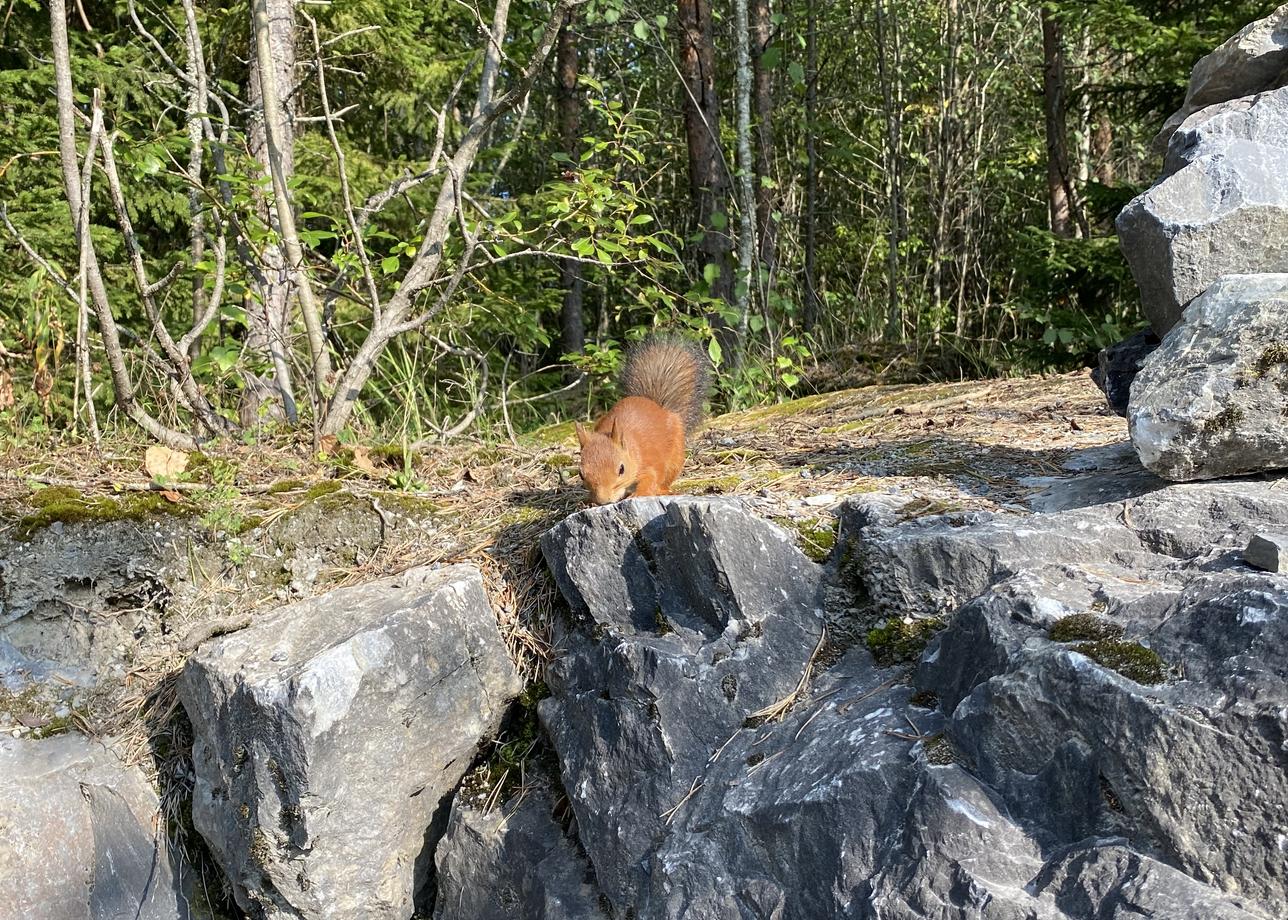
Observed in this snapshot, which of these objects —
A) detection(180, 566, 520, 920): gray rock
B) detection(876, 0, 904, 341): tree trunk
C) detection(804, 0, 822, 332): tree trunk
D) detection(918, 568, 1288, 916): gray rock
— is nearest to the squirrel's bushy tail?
detection(180, 566, 520, 920): gray rock

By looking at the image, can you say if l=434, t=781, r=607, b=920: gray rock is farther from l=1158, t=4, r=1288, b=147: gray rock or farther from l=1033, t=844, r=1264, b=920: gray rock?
l=1158, t=4, r=1288, b=147: gray rock

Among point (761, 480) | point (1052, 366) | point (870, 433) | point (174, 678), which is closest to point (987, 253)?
point (1052, 366)

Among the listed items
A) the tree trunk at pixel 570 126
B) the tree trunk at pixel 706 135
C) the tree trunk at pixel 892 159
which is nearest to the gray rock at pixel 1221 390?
the tree trunk at pixel 706 135

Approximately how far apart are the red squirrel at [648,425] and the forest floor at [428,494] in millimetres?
155

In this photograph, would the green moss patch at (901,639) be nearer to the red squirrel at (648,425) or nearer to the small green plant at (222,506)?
the red squirrel at (648,425)

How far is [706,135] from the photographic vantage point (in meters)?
7.64

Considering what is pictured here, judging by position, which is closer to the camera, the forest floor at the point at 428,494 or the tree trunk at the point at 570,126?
the forest floor at the point at 428,494

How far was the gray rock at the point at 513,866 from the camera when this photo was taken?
2.61 meters

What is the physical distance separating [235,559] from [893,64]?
8189 mm

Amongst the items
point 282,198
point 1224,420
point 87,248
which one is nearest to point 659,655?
point 1224,420

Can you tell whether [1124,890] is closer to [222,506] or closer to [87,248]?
[222,506]

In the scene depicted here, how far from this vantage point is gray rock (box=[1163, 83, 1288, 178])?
2.81 m

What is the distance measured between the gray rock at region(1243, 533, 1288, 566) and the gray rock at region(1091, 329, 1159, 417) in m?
1.21

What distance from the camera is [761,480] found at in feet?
11.4
